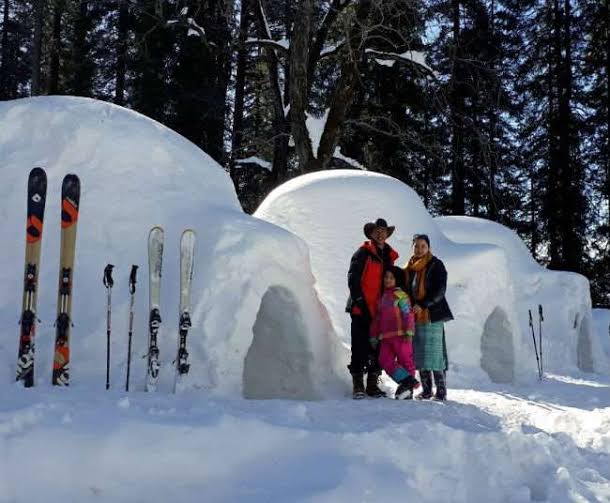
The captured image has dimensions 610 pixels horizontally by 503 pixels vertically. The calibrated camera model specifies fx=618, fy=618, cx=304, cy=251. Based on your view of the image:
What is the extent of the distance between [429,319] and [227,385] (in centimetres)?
208

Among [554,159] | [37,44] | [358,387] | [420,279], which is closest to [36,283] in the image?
[358,387]

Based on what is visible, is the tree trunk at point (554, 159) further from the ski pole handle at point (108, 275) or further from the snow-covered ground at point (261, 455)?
the ski pole handle at point (108, 275)

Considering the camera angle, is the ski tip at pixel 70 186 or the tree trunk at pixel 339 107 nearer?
the ski tip at pixel 70 186

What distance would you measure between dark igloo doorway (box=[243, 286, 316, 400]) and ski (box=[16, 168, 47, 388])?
257 centimetres

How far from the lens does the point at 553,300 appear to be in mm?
14844

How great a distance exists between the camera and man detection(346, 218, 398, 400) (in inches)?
236

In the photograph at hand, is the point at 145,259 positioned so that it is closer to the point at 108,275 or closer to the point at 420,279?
the point at 108,275

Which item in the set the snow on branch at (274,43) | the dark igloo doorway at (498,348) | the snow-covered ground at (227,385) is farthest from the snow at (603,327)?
the snow on branch at (274,43)

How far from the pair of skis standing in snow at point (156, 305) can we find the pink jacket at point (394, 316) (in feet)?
5.93

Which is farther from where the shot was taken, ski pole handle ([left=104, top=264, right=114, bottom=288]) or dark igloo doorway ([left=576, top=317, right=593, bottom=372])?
dark igloo doorway ([left=576, top=317, right=593, bottom=372])

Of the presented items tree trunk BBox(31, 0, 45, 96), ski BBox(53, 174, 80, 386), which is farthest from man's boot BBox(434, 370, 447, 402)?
tree trunk BBox(31, 0, 45, 96)

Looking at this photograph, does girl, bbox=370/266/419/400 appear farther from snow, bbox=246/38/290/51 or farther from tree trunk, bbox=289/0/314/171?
snow, bbox=246/38/290/51

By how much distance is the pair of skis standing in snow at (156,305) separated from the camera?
5.12 metres

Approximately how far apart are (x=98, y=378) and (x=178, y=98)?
15.9 meters
